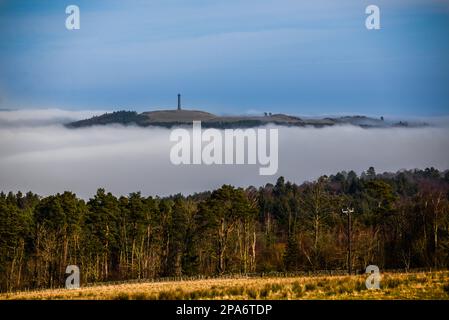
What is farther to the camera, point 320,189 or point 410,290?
point 320,189

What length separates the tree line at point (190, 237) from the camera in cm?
6656

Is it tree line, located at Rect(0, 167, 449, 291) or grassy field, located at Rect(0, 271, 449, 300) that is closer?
grassy field, located at Rect(0, 271, 449, 300)

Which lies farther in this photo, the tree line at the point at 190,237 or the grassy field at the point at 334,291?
the tree line at the point at 190,237

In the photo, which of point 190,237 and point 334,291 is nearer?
point 334,291

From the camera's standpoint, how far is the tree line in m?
66.6

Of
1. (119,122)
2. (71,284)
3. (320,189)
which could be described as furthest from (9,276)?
(119,122)

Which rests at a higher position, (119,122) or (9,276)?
(119,122)

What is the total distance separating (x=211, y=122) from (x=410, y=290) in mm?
115354

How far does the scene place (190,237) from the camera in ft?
236

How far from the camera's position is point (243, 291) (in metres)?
37.4
